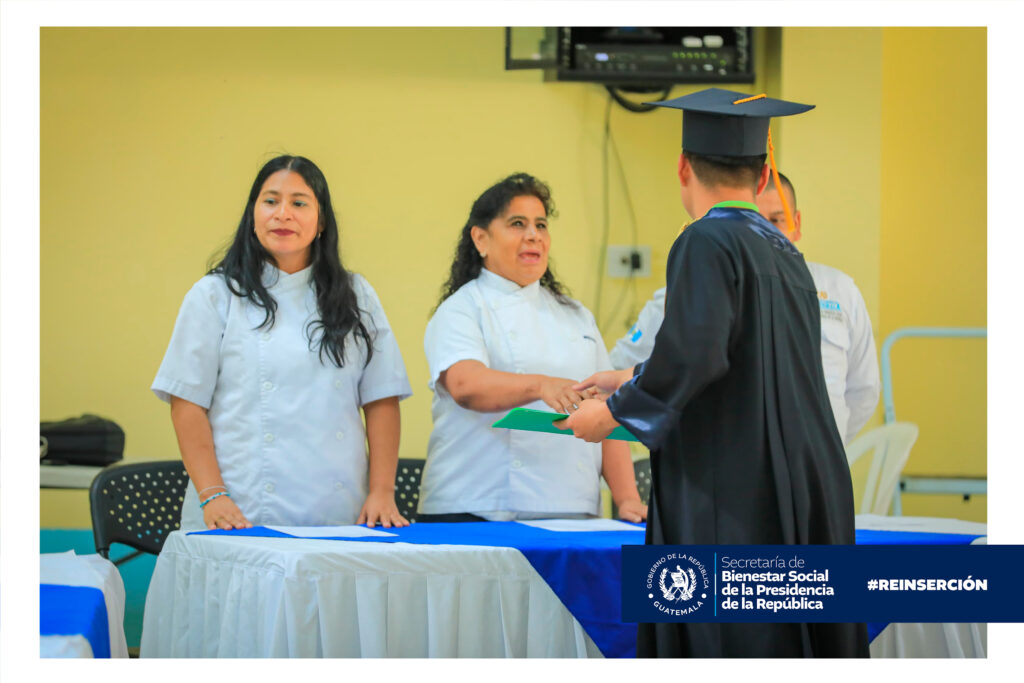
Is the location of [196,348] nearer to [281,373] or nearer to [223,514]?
[281,373]

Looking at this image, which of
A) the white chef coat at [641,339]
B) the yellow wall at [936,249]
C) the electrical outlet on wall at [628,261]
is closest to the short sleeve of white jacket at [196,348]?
the white chef coat at [641,339]

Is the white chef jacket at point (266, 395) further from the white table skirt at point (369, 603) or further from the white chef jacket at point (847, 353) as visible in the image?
the white chef jacket at point (847, 353)

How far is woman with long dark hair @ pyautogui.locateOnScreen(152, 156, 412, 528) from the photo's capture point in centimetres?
215

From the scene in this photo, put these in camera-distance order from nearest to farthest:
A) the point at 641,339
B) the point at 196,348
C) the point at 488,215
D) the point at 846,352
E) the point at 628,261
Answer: the point at 196,348, the point at 488,215, the point at 641,339, the point at 846,352, the point at 628,261

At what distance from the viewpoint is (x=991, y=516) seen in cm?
210

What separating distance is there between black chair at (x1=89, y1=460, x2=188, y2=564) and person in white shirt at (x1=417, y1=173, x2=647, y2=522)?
624 millimetres

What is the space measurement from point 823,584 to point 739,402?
40cm

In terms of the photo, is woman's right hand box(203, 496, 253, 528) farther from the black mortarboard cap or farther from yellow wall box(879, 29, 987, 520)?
yellow wall box(879, 29, 987, 520)

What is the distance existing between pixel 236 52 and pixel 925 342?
2.25 meters

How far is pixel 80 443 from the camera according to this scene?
115 inches

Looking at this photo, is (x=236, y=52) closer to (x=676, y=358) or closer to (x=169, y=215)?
(x=169, y=215)

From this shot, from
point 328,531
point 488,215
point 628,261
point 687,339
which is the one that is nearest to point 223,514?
point 328,531

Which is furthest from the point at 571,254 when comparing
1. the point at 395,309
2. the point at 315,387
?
the point at 315,387

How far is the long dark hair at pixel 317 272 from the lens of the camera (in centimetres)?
220
